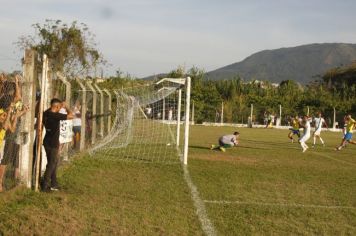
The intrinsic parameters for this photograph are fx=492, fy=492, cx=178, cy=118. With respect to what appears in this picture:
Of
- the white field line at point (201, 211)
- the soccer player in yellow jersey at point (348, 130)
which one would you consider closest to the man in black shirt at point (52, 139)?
the white field line at point (201, 211)

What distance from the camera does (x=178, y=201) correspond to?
8.51 meters

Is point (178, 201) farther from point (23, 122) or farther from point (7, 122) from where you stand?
point (7, 122)

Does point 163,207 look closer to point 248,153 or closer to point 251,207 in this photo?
point 251,207

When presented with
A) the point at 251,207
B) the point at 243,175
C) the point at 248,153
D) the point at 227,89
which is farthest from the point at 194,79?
the point at 251,207

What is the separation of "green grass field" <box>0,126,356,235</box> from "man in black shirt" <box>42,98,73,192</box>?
0.32 meters

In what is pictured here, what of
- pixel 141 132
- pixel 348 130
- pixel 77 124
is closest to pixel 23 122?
pixel 77 124

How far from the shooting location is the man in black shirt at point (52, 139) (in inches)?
349

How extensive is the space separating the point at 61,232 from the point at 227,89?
51798 mm

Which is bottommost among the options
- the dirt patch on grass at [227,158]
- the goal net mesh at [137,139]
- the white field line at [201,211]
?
the white field line at [201,211]

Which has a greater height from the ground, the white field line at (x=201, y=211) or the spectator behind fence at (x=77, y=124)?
the spectator behind fence at (x=77, y=124)

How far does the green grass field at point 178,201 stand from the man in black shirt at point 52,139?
0.32 m

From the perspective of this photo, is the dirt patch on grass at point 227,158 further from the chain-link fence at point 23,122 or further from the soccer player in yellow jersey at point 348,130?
the soccer player in yellow jersey at point 348,130

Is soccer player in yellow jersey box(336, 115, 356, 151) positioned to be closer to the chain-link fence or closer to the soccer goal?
the soccer goal

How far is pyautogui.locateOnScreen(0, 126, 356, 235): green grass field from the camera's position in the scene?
680 centimetres
